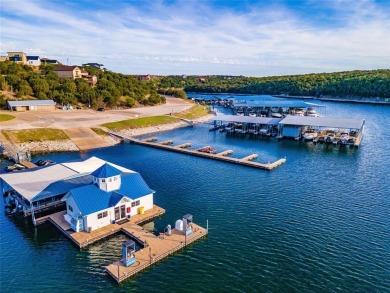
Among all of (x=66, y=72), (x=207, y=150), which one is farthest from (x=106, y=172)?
(x=66, y=72)

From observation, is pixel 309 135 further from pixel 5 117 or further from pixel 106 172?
pixel 5 117

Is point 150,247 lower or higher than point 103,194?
lower

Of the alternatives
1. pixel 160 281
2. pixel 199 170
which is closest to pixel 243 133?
pixel 199 170

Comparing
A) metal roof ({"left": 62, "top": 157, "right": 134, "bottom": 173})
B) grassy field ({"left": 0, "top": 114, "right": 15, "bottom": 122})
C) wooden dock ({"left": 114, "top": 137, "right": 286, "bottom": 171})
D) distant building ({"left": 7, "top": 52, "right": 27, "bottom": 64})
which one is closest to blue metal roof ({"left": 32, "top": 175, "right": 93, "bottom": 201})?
metal roof ({"left": 62, "top": 157, "right": 134, "bottom": 173})

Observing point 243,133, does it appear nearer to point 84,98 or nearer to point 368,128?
point 368,128

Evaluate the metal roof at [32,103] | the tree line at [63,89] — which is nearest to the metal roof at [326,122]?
the tree line at [63,89]

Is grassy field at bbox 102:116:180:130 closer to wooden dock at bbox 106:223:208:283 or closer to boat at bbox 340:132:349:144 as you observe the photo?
boat at bbox 340:132:349:144
